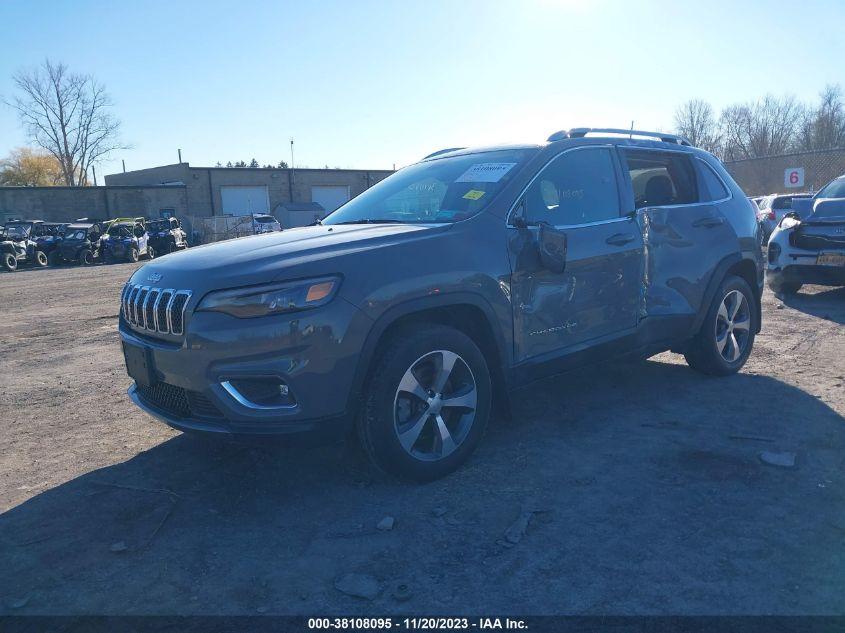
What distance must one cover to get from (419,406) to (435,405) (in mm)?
85

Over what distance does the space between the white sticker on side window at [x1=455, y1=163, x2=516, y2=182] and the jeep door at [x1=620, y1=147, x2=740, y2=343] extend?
3.44 feet

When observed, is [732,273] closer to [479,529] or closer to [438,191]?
[438,191]

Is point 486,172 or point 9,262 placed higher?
point 486,172

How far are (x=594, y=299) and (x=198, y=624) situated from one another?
2.84m

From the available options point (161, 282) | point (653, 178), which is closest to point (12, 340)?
point (161, 282)

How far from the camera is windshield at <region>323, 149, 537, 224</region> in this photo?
3.87 meters

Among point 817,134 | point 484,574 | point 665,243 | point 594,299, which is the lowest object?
point 484,574

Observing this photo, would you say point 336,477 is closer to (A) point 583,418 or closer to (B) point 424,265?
(B) point 424,265

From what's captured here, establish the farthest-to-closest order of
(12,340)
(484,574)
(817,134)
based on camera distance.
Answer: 1. (817,134)
2. (12,340)
3. (484,574)

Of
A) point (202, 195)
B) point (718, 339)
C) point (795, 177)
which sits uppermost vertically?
point (202, 195)

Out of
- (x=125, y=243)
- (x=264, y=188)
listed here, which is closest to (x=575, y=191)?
(x=125, y=243)

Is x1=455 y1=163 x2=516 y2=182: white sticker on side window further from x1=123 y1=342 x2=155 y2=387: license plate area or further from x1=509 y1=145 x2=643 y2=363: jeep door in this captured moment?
x1=123 y1=342 x2=155 y2=387: license plate area

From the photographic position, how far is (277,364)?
9.68 feet

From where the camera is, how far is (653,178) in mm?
4992
